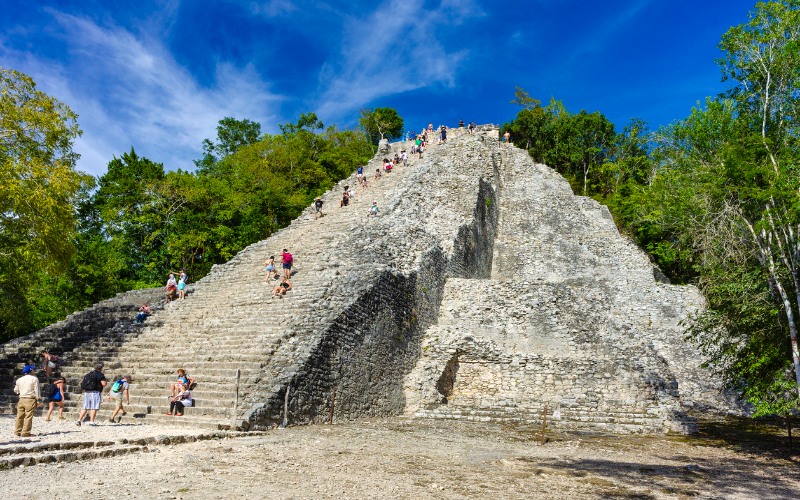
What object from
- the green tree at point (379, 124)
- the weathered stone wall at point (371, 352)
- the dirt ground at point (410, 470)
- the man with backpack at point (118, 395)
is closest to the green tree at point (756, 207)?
the dirt ground at point (410, 470)

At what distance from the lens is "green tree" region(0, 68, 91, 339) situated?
11.3 meters

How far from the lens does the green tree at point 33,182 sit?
37.0ft

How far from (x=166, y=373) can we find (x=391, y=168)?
18.7 m

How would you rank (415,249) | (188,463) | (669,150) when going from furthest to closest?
(415,249) < (669,150) < (188,463)

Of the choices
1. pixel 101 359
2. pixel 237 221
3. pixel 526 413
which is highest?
pixel 237 221

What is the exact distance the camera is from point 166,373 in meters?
11.2

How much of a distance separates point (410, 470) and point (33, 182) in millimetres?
10510

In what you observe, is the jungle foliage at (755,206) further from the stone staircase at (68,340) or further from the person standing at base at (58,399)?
the stone staircase at (68,340)

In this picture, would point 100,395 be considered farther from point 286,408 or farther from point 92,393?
point 286,408

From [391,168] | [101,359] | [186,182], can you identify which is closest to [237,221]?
[186,182]

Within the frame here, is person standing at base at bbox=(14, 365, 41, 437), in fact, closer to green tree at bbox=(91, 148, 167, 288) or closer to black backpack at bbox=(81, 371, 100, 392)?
black backpack at bbox=(81, 371, 100, 392)

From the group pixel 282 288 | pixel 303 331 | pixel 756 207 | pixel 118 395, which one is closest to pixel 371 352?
pixel 303 331

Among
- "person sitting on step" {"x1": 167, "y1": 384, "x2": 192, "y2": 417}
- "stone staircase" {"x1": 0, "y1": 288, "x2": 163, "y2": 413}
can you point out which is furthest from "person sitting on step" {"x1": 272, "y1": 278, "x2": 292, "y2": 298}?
"person sitting on step" {"x1": 167, "y1": 384, "x2": 192, "y2": 417}

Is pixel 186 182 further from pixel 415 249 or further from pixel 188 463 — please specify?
pixel 188 463
